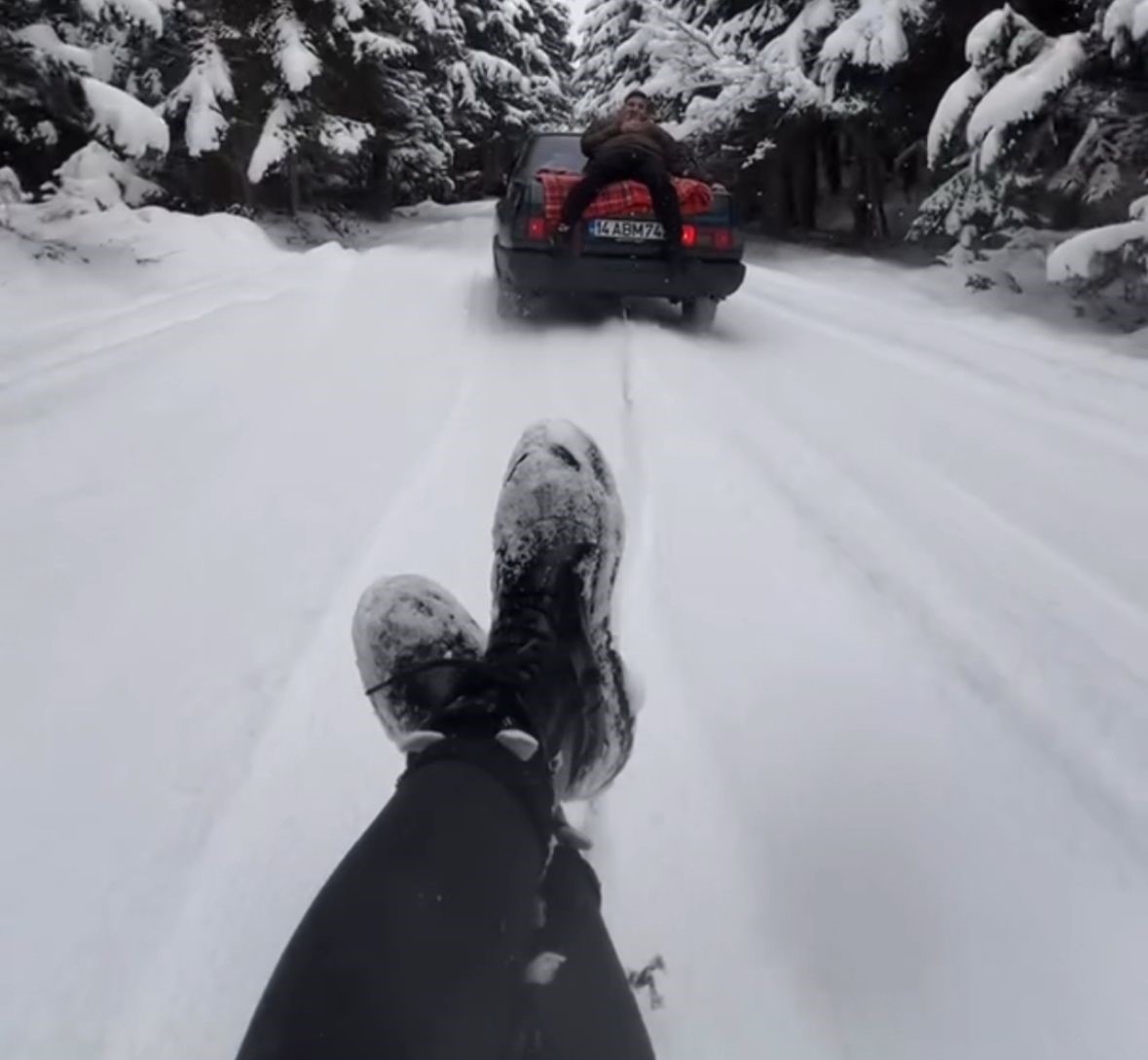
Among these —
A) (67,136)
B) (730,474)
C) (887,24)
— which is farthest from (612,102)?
(730,474)

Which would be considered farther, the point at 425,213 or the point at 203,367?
the point at 425,213

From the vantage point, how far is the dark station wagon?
5922 mm

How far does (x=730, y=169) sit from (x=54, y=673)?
12510 mm

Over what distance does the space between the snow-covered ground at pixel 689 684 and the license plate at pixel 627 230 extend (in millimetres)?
1466

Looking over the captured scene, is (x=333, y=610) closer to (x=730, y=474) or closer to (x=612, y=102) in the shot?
(x=730, y=474)

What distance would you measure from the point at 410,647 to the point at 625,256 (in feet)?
15.1

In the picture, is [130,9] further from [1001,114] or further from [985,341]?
[985,341]

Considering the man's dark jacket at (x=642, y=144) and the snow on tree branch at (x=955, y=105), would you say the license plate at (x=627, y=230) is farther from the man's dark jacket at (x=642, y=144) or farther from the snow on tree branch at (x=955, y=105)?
the snow on tree branch at (x=955, y=105)

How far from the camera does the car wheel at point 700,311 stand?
628cm

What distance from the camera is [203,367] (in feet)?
15.6

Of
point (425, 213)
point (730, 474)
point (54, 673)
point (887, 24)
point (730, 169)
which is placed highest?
point (887, 24)

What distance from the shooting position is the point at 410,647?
1.84 meters

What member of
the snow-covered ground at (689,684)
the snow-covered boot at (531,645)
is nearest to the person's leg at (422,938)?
the snow-covered boot at (531,645)

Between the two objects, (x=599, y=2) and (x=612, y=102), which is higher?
(x=599, y=2)
